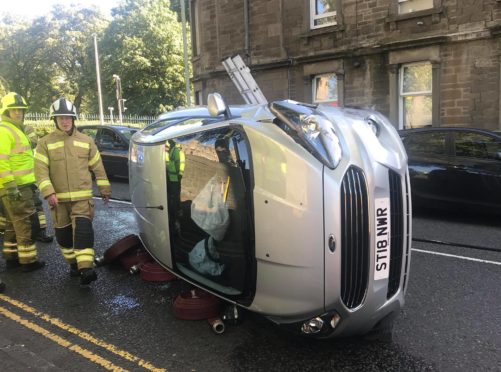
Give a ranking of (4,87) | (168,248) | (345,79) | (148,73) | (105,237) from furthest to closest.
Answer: (4,87) < (148,73) < (345,79) < (105,237) < (168,248)

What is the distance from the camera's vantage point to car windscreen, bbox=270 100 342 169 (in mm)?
2791

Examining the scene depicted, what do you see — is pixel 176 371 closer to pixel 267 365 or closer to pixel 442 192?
pixel 267 365

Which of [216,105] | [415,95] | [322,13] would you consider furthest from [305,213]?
[322,13]

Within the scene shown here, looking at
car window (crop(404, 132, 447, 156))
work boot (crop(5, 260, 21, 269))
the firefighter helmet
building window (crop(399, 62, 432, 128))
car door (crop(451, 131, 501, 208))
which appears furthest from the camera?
building window (crop(399, 62, 432, 128))

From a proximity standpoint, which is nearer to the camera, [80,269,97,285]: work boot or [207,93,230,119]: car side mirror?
[207,93,230,119]: car side mirror

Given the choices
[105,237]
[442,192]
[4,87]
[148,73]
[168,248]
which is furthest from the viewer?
[4,87]

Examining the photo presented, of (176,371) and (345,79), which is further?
(345,79)

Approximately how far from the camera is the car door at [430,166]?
737cm

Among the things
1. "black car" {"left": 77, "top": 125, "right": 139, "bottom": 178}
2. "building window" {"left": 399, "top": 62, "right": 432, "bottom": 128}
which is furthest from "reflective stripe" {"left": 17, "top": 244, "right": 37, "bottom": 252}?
"building window" {"left": 399, "top": 62, "right": 432, "bottom": 128}

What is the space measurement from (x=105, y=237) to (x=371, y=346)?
424cm

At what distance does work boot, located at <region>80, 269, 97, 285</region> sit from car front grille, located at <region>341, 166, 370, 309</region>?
269 cm

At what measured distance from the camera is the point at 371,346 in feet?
11.1

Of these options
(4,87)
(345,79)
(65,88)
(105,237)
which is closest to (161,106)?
(65,88)

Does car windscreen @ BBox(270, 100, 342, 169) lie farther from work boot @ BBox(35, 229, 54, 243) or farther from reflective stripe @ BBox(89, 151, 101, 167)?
work boot @ BBox(35, 229, 54, 243)
